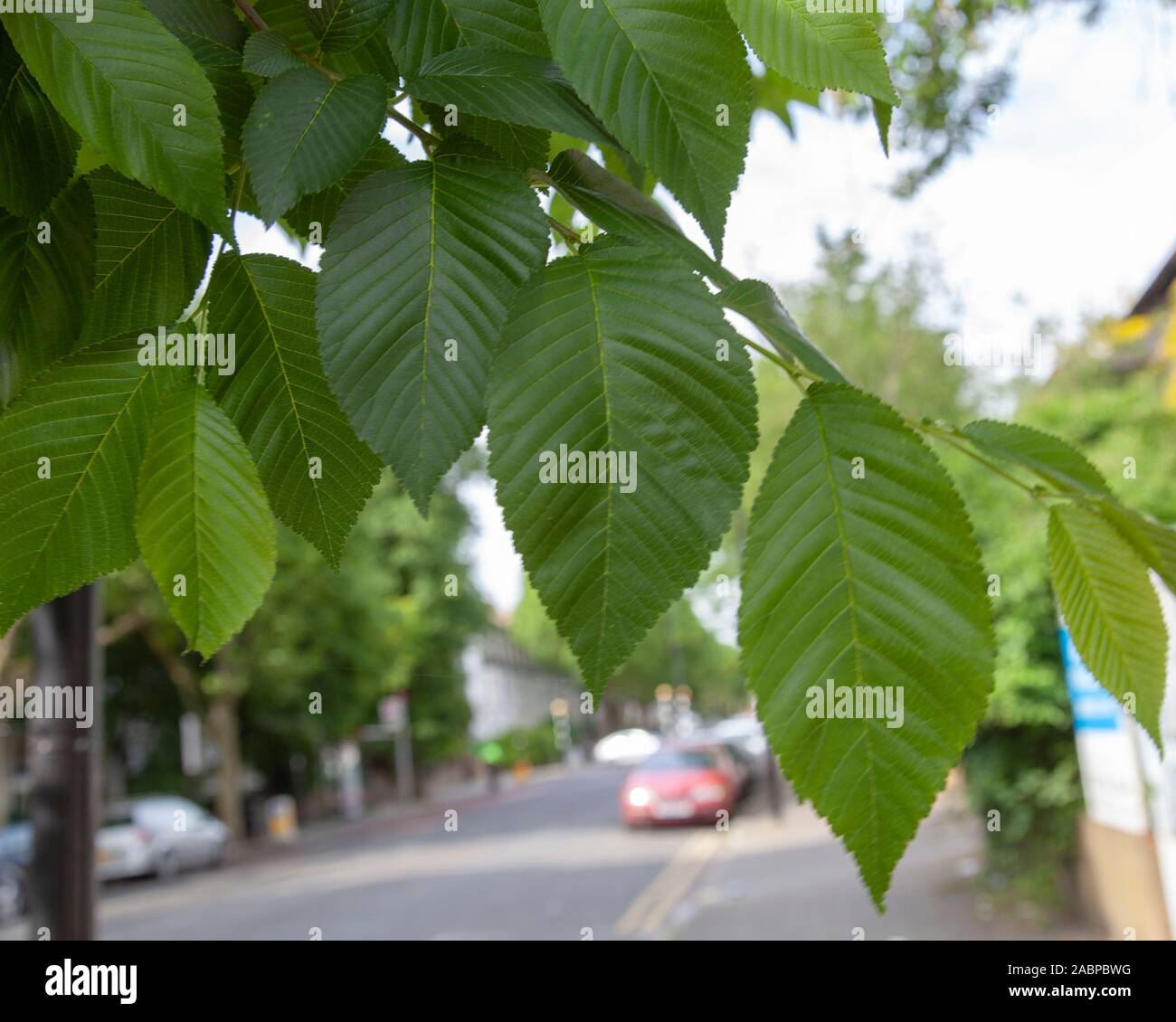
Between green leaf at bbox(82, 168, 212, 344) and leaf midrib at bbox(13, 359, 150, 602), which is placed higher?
green leaf at bbox(82, 168, 212, 344)

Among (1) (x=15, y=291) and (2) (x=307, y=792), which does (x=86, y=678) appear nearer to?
(1) (x=15, y=291)

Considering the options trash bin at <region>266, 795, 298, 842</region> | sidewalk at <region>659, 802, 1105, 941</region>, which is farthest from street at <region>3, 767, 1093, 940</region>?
trash bin at <region>266, 795, 298, 842</region>

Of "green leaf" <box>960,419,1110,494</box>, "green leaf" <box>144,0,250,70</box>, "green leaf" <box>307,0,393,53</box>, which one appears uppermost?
"green leaf" <box>144,0,250,70</box>

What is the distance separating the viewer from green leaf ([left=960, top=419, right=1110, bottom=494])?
0.52m

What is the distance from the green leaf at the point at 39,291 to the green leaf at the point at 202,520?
13 cm

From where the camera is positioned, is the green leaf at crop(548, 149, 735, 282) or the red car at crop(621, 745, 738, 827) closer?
the green leaf at crop(548, 149, 735, 282)

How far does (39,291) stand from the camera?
566 millimetres

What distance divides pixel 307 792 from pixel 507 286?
110 feet

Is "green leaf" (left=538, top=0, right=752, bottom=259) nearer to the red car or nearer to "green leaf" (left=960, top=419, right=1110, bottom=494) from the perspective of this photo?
"green leaf" (left=960, top=419, right=1110, bottom=494)

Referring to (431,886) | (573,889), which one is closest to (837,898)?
(573,889)

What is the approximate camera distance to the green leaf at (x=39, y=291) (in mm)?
560

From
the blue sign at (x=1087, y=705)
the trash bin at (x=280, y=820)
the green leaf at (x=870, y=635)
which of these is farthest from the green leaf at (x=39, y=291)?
the trash bin at (x=280, y=820)
